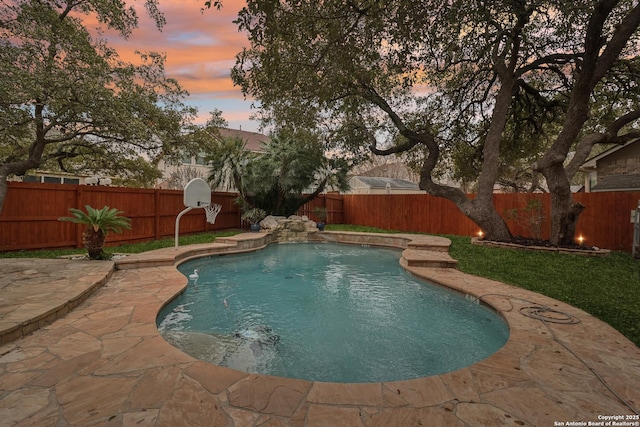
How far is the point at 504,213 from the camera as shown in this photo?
34.7 ft

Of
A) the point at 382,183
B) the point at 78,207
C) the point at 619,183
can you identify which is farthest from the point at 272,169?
the point at 382,183

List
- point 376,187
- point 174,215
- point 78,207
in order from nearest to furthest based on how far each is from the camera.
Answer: point 78,207 → point 174,215 → point 376,187

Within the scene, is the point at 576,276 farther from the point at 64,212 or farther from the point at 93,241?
the point at 64,212

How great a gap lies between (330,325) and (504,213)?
28.7ft

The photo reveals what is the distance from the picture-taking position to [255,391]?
2.22 m

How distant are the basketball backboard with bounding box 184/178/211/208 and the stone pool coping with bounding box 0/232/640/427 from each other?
210 inches

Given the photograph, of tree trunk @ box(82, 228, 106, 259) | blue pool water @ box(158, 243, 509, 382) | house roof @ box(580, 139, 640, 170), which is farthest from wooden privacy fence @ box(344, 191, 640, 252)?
tree trunk @ box(82, 228, 106, 259)

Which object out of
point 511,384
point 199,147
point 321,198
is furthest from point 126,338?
point 321,198

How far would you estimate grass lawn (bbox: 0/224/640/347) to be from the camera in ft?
13.3

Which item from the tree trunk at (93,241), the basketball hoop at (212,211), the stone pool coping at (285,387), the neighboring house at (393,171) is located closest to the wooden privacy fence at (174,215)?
the basketball hoop at (212,211)

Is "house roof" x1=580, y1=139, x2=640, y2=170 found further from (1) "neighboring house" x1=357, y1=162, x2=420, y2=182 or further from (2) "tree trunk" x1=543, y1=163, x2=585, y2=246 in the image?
(1) "neighboring house" x1=357, y1=162, x2=420, y2=182

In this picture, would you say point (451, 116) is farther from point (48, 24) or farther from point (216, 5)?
point (48, 24)

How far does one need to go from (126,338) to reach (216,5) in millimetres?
3388

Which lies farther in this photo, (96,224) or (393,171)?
(393,171)
